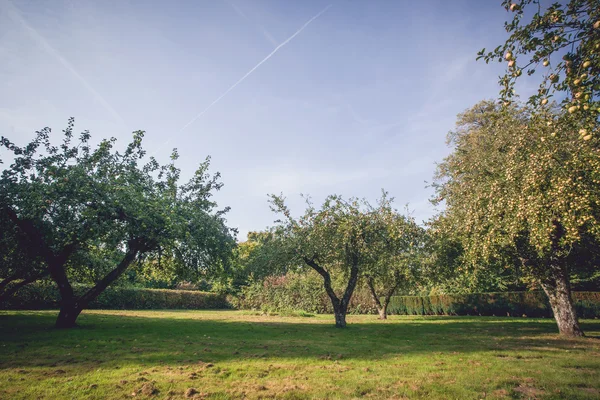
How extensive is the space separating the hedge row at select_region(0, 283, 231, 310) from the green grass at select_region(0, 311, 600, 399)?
45.7ft

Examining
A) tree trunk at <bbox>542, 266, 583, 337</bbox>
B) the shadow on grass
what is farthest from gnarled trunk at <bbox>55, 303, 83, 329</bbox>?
tree trunk at <bbox>542, 266, 583, 337</bbox>

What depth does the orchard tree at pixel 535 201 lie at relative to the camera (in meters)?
9.68

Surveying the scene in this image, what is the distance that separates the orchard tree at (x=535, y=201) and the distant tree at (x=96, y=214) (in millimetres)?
12413

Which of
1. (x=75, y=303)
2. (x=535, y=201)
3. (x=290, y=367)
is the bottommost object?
(x=290, y=367)

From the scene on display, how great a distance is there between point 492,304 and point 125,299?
125 feet

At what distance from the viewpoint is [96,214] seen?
43.8 feet

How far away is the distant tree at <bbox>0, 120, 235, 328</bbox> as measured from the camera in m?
13.0

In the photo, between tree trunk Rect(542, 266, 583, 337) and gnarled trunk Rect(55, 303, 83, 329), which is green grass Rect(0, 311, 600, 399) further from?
gnarled trunk Rect(55, 303, 83, 329)

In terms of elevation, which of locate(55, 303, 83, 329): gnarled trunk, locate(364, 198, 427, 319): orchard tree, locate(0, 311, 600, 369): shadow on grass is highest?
locate(364, 198, 427, 319): orchard tree

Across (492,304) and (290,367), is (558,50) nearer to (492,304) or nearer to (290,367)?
(290,367)

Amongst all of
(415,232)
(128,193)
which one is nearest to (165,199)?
(128,193)

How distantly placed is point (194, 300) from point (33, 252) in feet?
89.3

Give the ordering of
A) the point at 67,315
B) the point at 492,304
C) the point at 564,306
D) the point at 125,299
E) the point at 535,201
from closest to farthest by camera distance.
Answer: the point at 535,201
the point at 564,306
the point at 67,315
the point at 492,304
the point at 125,299

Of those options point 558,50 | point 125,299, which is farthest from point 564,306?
point 125,299
